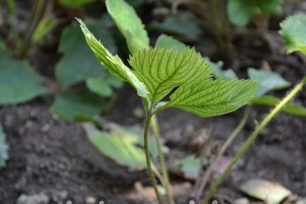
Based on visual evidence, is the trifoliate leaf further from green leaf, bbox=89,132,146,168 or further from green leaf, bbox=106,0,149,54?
green leaf, bbox=89,132,146,168

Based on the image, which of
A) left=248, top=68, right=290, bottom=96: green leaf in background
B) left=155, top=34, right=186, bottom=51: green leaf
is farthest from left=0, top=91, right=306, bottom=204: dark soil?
left=155, top=34, right=186, bottom=51: green leaf

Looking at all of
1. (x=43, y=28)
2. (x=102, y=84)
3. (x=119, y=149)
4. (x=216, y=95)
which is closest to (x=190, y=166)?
(x=119, y=149)

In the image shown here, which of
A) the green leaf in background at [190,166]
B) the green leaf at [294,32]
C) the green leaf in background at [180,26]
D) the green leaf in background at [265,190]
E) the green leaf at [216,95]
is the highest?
the green leaf in background at [180,26]

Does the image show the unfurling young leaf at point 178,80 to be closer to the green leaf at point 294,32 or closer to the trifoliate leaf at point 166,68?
the trifoliate leaf at point 166,68

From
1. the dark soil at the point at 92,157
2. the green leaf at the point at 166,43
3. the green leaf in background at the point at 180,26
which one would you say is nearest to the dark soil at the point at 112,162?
the dark soil at the point at 92,157

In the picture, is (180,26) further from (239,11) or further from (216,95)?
(216,95)

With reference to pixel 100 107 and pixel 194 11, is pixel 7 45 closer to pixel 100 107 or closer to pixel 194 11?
pixel 100 107
